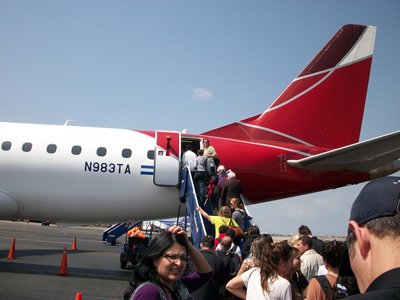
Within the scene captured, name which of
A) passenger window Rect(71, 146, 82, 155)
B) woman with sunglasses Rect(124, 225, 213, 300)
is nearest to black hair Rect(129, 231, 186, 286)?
woman with sunglasses Rect(124, 225, 213, 300)

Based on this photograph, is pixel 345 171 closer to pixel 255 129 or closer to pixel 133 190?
pixel 255 129

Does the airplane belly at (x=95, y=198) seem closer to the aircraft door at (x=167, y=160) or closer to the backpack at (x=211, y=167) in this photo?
the aircraft door at (x=167, y=160)

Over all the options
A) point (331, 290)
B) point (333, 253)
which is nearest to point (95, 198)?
point (333, 253)

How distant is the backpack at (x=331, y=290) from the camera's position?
13.8 ft

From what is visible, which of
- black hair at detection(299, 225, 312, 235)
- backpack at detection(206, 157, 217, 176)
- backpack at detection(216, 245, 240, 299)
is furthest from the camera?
backpack at detection(206, 157, 217, 176)

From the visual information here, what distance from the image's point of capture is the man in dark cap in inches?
67.5

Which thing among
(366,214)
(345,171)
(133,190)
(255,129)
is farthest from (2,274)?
(366,214)

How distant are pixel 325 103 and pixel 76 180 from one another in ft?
28.2

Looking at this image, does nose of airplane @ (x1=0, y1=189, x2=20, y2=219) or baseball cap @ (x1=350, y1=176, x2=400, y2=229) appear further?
nose of airplane @ (x1=0, y1=189, x2=20, y2=219)

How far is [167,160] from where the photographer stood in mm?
14391

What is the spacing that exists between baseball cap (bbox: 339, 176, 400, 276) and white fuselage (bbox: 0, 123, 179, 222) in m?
12.7

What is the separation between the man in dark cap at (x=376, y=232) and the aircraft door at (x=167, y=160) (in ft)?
41.0

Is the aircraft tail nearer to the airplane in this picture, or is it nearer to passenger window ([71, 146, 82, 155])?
the airplane

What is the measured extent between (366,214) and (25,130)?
14395mm
